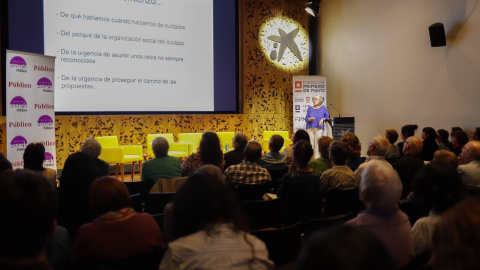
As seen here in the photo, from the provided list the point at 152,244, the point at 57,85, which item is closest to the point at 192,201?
the point at 152,244

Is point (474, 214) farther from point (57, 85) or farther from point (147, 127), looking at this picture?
point (147, 127)

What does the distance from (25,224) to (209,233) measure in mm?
591

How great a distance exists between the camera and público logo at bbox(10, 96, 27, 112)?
6.00 metres

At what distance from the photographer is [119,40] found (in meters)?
9.07

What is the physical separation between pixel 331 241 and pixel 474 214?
642 mm

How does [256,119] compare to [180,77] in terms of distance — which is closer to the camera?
[180,77]

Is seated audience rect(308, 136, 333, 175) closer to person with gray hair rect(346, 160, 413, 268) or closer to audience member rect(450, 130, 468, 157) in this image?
person with gray hair rect(346, 160, 413, 268)

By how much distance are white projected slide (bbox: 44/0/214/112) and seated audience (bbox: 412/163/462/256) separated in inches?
289

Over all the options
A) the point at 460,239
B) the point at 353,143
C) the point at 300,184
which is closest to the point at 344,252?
the point at 460,239

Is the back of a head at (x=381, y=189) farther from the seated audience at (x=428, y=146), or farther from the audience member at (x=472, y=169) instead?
the seated audience at (x=428, y=146)

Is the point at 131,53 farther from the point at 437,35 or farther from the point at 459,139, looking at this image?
the point at 459,139

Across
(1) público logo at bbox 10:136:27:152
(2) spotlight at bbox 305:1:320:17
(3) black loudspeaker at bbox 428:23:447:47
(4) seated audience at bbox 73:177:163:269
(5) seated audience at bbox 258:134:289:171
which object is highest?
(2) spotlight at bbox 305:1:320:17

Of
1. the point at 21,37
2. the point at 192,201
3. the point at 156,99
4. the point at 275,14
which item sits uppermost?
the point at 275,14

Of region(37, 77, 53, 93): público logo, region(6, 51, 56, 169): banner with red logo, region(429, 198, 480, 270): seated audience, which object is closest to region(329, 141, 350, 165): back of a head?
region(429, 198, 480, 270): seated audience
